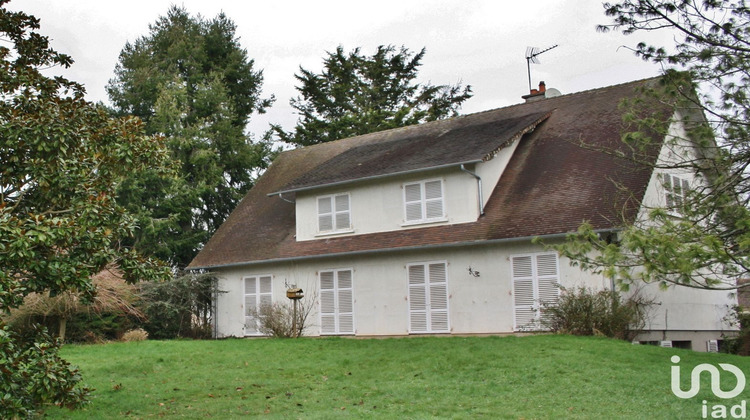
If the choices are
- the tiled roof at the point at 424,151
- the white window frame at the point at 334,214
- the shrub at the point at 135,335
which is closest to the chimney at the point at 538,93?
the tiled roof at the point at 424,151

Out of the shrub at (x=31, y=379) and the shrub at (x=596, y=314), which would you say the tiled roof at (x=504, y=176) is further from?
the shrub at (x=31, y=379)

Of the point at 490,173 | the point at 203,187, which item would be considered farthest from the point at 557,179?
the point at 203,187

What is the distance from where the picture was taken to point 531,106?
945 inches

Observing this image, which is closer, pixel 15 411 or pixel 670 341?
pixel 15 411

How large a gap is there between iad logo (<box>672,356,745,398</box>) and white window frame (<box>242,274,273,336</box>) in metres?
12.9

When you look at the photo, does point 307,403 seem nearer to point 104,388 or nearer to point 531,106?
point 104,388

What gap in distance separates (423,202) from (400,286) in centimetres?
243

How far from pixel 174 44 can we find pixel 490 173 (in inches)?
926

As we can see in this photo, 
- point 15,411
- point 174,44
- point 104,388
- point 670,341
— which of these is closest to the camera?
point 15,411

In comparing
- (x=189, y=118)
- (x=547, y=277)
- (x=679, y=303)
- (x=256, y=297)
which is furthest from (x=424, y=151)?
(x=189, y=118)

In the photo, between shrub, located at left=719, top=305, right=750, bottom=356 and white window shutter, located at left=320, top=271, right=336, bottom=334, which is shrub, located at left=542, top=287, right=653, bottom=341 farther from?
white window shutter, located at left=320, top=271, right=336, bottom=334

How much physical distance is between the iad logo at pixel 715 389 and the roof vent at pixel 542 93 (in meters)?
13.5

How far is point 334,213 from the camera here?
2225 centimetres

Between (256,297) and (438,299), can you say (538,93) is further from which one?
(256,297)
